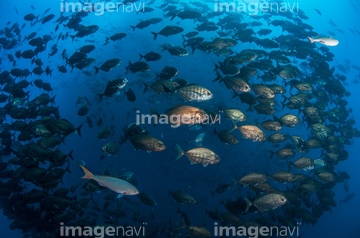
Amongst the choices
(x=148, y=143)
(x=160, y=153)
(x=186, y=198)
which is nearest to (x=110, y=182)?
(x=148, y=143)

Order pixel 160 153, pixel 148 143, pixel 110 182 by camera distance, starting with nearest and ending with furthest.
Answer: pixel 110 182 < pixel 148 143 < pixel 160 153

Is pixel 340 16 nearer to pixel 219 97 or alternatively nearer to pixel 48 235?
pixel 219 97

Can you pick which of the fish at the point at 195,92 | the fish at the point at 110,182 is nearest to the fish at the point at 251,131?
the fish at the point at 195,92

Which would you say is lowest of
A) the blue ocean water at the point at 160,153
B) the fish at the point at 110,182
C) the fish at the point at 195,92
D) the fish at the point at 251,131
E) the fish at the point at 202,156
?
the blue ocean water at the point at 160,153

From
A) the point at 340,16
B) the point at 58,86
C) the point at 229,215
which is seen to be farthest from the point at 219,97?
the point at 340,16

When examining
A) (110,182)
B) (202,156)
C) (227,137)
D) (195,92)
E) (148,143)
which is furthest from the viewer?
(227,137)

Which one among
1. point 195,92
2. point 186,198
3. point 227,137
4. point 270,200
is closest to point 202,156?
point 227,137

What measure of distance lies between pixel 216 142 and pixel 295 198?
932cm

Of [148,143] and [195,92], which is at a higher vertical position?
[195,92]

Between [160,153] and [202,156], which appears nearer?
[202,156]

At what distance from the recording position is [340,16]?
43.4 metres

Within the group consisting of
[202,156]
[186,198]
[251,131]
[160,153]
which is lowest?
[160,153]

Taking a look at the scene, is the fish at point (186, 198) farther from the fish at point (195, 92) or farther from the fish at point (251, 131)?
the fish at point (195, 92)

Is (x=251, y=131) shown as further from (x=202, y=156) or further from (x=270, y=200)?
(x=270, y=200)
